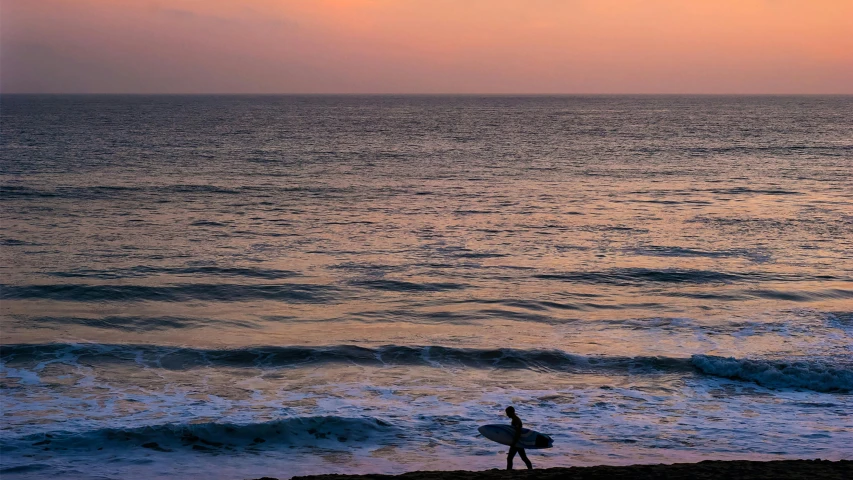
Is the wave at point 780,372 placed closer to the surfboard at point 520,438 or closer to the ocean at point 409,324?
the ocean at point 409,324

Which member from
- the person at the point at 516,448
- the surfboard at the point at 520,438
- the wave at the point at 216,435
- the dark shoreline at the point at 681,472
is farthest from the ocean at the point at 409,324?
the dark shoreline at the point at 681,472

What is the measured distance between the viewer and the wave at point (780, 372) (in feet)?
62.1

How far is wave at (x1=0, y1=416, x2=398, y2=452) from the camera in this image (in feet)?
49.9

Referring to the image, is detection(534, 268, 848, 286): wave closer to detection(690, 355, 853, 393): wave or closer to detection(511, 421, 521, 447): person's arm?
detection(690, 355, 853, 393): wave

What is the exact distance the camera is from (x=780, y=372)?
19516 millimetres

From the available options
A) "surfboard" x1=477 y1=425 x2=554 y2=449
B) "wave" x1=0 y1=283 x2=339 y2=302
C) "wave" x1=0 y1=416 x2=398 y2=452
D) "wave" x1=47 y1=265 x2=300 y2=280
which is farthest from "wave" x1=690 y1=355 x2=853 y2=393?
"wave" x1=47 y1=265 x2=300 y2=280

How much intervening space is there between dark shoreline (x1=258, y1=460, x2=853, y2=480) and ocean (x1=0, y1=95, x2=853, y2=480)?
1319 millimetres

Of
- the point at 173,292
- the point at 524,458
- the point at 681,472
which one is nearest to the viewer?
the point at 681,472

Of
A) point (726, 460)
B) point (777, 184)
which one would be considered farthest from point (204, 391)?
point (777, 184)

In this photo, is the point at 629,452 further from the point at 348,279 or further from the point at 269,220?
the point at 269,220

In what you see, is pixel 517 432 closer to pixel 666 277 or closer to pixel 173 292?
pixel 173 292

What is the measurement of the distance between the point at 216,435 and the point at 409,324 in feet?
30.1

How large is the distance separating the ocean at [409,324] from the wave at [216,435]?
5 cm

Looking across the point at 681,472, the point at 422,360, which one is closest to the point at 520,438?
the point at 681,472
